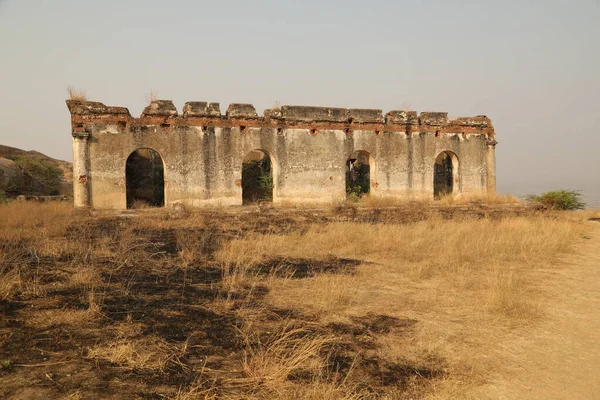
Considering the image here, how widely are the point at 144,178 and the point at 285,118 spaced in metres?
6.40

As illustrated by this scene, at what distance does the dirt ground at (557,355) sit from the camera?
328cm

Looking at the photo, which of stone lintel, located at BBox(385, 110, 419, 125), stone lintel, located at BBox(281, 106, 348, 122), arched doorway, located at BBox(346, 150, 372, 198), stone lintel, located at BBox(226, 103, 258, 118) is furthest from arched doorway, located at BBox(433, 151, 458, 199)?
stone lintel, located at BBox(226, 103, 258, 118)

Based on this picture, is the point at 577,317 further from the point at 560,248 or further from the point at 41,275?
the point at 41,275

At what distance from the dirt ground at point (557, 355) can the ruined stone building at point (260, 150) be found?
10518 millimetres

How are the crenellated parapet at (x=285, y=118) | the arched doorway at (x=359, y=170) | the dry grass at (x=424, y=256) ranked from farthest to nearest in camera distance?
1. the arched doorway at (x=359, y=170)
2. the crenellated parapet at (x=285, y=118)
3. the dry grass at (x=424, y=256)

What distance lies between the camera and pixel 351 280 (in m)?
6.20

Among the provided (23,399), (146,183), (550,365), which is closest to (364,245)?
(550,365)

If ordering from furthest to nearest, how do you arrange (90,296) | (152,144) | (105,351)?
1. (152,144)
2. (90,296)
3. (105,351)

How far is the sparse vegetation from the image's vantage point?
3.16m

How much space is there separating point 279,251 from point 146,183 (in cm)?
1102

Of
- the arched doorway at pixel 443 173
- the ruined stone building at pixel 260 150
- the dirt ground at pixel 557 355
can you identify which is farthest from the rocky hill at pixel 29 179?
the dirt ground at pixel 557 355

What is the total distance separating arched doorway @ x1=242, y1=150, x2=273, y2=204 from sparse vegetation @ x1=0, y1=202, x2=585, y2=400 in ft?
23.9

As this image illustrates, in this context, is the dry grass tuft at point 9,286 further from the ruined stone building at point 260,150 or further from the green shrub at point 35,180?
the green shrub at point 35,180

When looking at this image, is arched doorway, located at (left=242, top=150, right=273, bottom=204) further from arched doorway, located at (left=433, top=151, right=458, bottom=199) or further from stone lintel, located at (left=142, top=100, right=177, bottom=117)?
arched doorway, located at (left=433, top=151, right=458, bottom=199)
